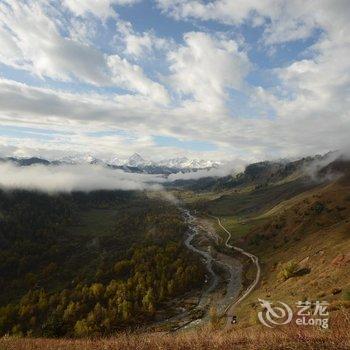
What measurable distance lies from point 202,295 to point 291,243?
64190 mm

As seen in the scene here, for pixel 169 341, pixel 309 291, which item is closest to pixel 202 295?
pixel 309 291

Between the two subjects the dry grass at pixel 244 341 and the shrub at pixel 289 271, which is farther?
the shrub at pixel 289 271

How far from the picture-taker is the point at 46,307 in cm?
16850

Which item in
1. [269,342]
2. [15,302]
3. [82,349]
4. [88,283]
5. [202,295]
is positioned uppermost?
[269,342]

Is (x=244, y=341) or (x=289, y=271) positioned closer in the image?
(x=244, y=341)

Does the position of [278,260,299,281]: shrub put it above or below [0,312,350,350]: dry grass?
below

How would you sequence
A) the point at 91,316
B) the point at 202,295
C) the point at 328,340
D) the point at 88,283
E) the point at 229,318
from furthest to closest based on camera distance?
1. the point at 88,283
2. the point at 202,295
3. the point at 91,316
4. the point at 229,318
5. the point at 328,340

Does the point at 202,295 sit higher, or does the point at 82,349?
the point at 82,349

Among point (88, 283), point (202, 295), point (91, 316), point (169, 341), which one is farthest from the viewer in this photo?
point (88, 283)

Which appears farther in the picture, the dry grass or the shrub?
the shrub

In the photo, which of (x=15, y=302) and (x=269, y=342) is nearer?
(x=269, y=342)

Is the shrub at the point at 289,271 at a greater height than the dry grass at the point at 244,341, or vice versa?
the dry grass at the point at 244,341

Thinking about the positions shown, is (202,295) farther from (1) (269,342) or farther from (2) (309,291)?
(1) (269,342)

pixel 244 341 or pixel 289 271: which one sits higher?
pixel 244 341
